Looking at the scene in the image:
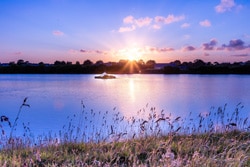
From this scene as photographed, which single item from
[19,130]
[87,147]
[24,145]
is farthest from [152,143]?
[19,130]

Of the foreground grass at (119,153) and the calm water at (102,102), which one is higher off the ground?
the foreground grass at (119,153)

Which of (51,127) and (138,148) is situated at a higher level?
(138,148)

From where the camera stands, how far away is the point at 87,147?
748 cm

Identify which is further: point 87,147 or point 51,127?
point 51,127

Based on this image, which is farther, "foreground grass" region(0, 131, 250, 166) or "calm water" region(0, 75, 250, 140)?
"calm water" region(0, 75, 250, 140)

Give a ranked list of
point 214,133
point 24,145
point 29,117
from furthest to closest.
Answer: point 29,117 → point 214,133 → point 24,145

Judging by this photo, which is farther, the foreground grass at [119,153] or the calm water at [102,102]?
the calm water at [102,102]

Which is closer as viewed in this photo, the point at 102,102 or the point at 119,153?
the point at 119,153

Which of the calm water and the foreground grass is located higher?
the foreground grass

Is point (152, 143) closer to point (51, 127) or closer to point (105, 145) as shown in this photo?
point (105, 145)

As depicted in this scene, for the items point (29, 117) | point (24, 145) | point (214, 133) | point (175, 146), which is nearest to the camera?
point (175, 146)

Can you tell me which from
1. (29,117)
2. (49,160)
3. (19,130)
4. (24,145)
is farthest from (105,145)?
(29,117)

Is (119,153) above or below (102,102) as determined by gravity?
above

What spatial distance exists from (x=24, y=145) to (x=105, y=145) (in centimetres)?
240
